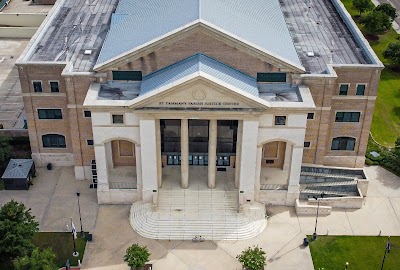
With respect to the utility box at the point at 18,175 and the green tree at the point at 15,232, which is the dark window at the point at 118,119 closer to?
the green tree at the point at 15,232

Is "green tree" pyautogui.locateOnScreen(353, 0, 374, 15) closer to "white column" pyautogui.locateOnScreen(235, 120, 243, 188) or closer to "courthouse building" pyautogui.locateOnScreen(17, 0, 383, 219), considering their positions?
"courthouse building" pyautogui.locateOnScreen(17, 0, 383, 219)

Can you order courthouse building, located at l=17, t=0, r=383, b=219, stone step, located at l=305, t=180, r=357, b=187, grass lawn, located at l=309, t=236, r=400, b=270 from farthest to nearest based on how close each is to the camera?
stone step, located at l=305, t=180, r=357, b=187 < courthouse building, located at l=17, t=0, r=383, b=219 < grass lawn, located at l=309, t=236, r=400, b=270

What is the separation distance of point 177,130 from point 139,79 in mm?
8841

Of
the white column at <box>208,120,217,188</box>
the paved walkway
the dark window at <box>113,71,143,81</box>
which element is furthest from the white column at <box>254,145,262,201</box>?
the paved walkway

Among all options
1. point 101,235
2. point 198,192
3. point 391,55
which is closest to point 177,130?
point 198,192

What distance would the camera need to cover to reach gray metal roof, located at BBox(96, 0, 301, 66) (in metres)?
68.2

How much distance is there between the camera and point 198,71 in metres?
63.9

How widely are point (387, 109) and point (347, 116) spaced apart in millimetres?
21692

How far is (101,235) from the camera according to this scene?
229ft

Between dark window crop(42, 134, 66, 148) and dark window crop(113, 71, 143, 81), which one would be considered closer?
dark window crop(113, 71, 143, 81)

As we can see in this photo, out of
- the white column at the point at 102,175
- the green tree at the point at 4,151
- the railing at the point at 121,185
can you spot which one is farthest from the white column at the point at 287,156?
the green tree at the point at 4,151

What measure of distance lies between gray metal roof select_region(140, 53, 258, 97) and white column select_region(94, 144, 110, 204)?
8851mm

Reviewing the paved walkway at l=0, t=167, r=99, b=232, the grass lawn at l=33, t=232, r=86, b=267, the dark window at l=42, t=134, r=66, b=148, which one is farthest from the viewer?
the dark window at l=42, t=134, r=66, b=148

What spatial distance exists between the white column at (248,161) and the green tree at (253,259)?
9087 millimetres
